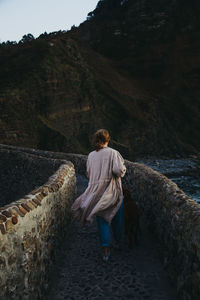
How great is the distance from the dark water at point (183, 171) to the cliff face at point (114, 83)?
10.8 ft

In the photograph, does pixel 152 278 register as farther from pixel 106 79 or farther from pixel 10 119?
Answer: pixel 106 79

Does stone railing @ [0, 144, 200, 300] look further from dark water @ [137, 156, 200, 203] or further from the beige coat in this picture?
dark water @ [137, 156, 200, 203]

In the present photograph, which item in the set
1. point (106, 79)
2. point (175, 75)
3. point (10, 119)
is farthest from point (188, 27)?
point (10, 119)

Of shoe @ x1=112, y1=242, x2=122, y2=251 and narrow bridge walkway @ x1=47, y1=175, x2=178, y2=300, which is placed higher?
shoe @ x1=112, y1=242, x2=122, y2=251

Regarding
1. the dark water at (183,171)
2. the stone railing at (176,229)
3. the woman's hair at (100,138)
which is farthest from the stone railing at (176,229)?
the dark water at (183,171)

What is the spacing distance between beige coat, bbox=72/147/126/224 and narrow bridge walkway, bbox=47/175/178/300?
0.76 metres

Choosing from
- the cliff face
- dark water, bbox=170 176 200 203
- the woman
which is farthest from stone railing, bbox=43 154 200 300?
the cliff face

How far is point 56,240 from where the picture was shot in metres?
5.37

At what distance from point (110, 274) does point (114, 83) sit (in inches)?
1741

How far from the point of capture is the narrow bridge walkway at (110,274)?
4152 millimetres

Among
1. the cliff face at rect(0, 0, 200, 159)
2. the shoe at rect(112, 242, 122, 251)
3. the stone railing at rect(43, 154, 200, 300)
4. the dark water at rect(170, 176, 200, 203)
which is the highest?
the cliff face at rect(0, 0, 200, 159)

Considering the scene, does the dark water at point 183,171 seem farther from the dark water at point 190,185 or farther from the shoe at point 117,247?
the shoe at point 117,247

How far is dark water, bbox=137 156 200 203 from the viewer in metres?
25.0

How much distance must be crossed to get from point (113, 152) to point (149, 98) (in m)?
45.6
